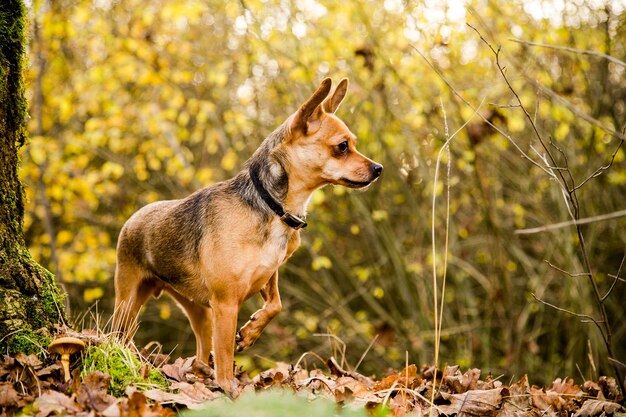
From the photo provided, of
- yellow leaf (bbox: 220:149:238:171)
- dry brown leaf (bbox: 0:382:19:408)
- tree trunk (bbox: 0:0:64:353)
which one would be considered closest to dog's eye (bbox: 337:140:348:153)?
tree trunk (bbox: 0:0:64:353)

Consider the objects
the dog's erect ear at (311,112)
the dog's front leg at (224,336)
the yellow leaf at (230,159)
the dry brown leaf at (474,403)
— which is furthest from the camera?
the yellow leaf at (230,159)

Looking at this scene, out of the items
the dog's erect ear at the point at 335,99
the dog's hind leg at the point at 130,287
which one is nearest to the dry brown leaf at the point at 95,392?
the dog's hind leg at the point at 130,287

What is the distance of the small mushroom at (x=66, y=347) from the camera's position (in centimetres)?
310

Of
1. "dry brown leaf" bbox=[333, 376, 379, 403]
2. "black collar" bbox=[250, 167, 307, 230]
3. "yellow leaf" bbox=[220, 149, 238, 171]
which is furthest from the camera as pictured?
"yellow leaf" bbox=[220, 149, 238, 171]

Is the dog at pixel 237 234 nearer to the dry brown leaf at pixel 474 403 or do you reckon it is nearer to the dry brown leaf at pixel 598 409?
the dry brown leaf at pixel 474 403

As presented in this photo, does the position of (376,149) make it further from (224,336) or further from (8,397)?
(8,397)

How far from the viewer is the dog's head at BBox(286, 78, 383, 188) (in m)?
4.79

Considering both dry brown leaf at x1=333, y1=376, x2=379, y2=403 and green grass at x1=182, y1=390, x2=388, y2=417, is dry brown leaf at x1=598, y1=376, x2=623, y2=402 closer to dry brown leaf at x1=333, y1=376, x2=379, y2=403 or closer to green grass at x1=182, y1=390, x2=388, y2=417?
dry brown leaf at x1=333, y1=376, x2=379, y2=403

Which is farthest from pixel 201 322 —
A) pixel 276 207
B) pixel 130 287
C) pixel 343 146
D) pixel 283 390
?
pixel 283 390

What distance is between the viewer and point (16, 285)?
3625mm

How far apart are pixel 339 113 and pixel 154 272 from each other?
4.86 metres

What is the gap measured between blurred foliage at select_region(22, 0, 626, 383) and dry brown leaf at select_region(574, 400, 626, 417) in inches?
179

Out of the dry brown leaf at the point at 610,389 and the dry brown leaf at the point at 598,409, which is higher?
the dry brown leaf at the point at 598,409

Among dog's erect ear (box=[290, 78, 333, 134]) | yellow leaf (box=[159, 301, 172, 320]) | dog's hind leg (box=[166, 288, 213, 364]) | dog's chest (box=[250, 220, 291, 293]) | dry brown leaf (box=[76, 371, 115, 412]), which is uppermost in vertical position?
dog's erect ear (box=[290, 78, 333, 134])
